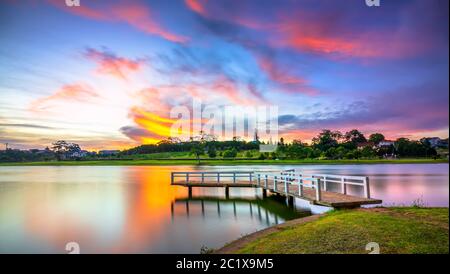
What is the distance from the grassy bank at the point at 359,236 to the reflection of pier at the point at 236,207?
4.62 metres

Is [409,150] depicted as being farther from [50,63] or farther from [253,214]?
[50,63]

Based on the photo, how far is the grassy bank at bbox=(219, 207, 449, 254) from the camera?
5.66m

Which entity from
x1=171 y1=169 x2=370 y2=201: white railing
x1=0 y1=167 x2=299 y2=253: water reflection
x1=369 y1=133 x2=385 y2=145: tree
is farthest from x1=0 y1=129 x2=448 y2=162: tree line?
x1=0 y1=167 x2=299 y2=253: water reflection

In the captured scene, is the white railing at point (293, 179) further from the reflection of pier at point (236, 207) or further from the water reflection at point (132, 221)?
the water reflection at point (132, 221)

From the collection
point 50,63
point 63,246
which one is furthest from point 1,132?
point 63,246

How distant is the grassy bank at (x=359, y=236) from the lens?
5664 millimetres

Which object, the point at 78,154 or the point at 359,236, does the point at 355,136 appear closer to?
the point at 359,236

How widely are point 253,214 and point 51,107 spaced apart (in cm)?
1657

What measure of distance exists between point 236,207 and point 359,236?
10.3m

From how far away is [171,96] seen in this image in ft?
77.4

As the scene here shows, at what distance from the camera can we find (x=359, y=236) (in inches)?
249

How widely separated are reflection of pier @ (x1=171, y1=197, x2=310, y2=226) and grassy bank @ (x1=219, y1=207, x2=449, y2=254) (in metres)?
4.62

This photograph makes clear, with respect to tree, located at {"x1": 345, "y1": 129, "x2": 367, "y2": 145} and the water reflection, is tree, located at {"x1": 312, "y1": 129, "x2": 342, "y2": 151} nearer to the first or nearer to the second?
tree, located at {"x1": 345, "y1": 129, "x2": 367, "y2": 145}

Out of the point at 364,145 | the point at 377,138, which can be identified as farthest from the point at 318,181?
the point at 377,138
